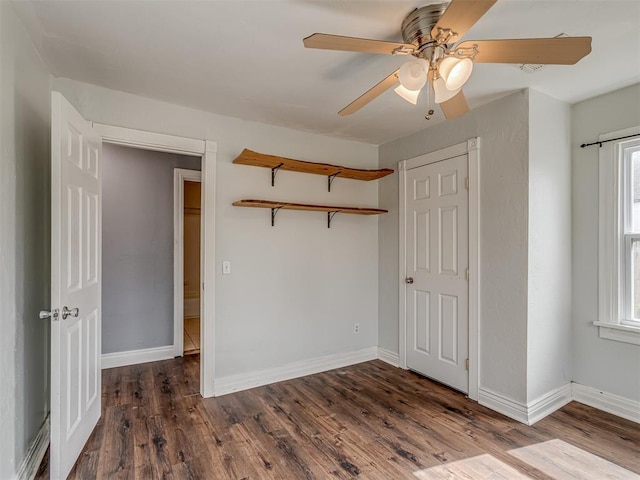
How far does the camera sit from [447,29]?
1.31 m

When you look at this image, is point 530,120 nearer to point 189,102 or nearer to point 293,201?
point 293,201

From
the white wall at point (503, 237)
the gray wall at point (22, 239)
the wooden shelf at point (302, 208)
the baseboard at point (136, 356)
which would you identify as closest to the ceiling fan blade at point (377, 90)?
the wooden shelf at point (302, 208)

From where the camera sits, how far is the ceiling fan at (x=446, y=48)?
128cm

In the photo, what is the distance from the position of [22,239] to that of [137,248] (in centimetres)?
197

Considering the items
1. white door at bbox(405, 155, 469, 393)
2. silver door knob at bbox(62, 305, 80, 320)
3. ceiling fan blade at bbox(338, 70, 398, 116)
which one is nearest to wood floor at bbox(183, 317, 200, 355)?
silver door knob at bbox(62, 305, 80, 320)

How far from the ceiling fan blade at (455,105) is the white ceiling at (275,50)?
13.2 inches

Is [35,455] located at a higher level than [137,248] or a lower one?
lower

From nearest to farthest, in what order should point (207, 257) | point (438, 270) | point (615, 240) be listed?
1. point (615, 240)
2. point (207, 257)
3. point (438, 270)

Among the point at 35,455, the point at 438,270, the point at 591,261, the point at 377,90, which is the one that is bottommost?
the point at 35,455

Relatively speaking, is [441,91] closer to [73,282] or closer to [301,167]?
[301,167]

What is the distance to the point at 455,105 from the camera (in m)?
1.83

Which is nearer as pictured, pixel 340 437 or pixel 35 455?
pixel 35 455

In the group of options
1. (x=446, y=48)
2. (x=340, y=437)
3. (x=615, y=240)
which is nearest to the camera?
(x=446, y=48)

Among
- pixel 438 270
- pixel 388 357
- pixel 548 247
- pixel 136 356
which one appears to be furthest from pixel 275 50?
pixel 136 356
